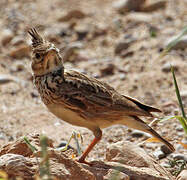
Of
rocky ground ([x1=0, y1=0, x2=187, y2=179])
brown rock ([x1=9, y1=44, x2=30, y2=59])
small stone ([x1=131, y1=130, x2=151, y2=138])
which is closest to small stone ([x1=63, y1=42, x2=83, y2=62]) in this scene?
rocky ground ([x1=0, y1=0, x2=187, y2=179])

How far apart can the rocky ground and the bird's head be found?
72 centimetres

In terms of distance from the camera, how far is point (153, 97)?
8.59 metres

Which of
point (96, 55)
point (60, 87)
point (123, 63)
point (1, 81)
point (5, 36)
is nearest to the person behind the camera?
point (60, 87)

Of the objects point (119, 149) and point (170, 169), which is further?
point (170, 169)

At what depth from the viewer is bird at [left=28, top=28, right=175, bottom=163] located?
17.5 ft

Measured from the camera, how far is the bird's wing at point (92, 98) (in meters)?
5.36

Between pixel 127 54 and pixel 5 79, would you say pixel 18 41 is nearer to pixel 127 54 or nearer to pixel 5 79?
pixel 5 79

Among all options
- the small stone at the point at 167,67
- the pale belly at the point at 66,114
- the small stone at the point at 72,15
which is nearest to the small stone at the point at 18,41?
the small stone at the point at 72,15

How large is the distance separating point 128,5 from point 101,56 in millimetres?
2428

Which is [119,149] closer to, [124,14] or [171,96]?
[171,96]

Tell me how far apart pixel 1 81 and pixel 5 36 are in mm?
2894

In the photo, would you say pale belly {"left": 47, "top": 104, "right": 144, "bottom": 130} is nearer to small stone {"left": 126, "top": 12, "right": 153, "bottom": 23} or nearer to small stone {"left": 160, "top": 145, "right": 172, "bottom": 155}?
small stone {"left": 160, "top": 145, "right": 172, "bottom": 155}

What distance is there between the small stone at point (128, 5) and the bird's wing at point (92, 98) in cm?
727

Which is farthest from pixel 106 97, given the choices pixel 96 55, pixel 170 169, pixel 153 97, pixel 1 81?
pixel 96 55
